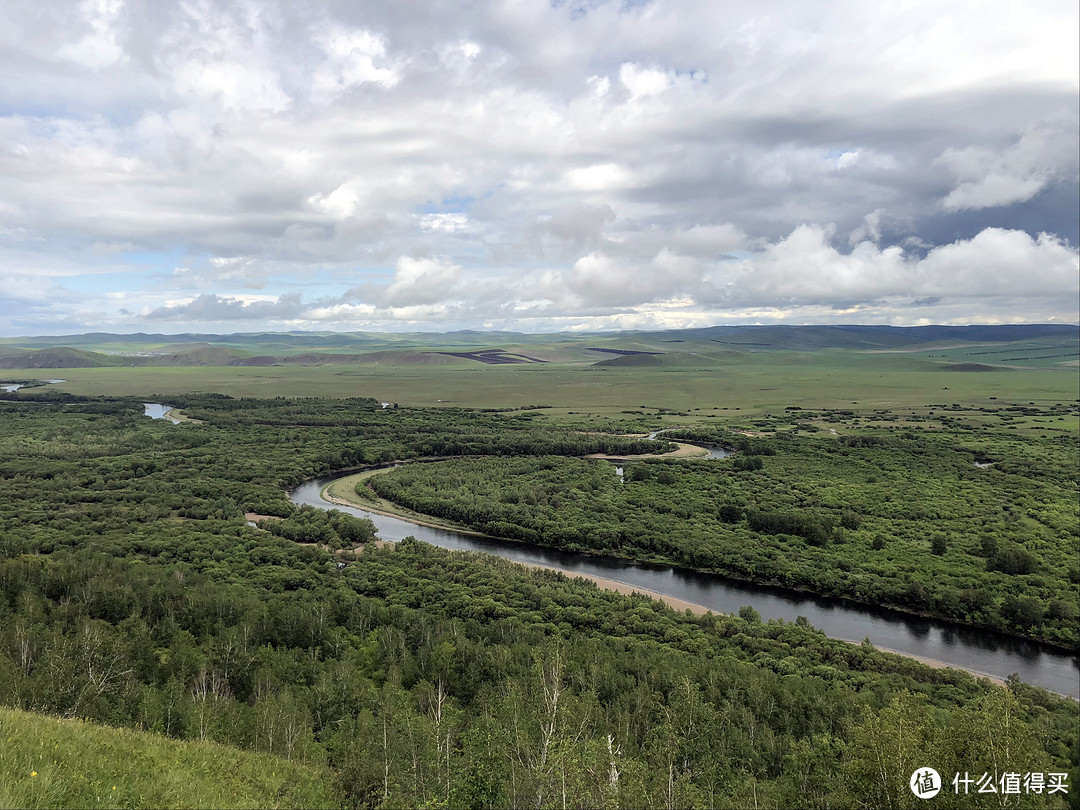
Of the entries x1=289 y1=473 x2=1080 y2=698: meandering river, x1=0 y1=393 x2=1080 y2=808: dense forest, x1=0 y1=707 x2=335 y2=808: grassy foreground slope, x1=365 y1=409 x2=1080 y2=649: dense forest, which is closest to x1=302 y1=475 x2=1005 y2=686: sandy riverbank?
x1=289 y1=473 x2=1080 y2=698: meandering river

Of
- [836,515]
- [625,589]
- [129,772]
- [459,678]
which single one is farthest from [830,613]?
[129,772]

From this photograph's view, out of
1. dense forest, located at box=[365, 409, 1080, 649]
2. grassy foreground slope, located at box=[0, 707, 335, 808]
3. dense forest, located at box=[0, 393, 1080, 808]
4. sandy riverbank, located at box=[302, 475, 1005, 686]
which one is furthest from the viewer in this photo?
dense forest, located at box=[365, 409, 1080, 649]

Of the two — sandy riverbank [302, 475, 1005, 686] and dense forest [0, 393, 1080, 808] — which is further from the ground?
dense forest [0, 393, 1080, 808]

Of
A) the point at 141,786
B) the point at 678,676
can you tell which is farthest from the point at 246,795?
the point at 678,676

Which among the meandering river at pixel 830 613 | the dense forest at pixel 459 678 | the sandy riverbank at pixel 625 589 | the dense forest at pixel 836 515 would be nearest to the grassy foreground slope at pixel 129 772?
the dense forest at pixel 459 678

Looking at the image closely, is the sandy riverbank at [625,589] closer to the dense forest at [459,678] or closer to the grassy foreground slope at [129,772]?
the dense forest at [459,678]

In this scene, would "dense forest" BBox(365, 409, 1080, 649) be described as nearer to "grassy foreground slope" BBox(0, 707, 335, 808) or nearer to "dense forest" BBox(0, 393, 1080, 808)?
"dense forest" BBox(0, 393, 1080, 808)

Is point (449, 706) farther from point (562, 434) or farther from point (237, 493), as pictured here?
point (562, 434)
